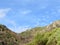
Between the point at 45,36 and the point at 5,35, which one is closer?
the point at 45,36

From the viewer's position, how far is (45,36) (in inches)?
551

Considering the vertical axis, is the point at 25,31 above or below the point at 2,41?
above

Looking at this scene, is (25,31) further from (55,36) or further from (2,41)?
(55,36)

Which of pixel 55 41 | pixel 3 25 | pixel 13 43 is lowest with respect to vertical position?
pixel 55 41

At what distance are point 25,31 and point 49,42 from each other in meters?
34.3

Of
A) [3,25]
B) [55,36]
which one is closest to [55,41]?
[55,36]

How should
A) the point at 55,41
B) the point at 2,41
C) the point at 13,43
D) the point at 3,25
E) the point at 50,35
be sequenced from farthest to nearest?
1. the point at 3,25
2. the point at 13,43
3. the point at 2,41
4. the point at 50,35
5. the point at 55,41

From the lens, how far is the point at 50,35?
13.9 metres

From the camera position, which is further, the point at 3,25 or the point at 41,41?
the point at 3,25

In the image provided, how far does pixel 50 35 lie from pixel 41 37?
2.13ft

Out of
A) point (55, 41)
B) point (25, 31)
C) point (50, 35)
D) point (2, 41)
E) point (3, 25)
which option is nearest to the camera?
point (55, 41)

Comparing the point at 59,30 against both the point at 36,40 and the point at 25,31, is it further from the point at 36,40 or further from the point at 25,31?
the point at 25,31

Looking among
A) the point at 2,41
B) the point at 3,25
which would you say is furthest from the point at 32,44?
the point at 3,25

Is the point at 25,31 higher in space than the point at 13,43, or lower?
higher
